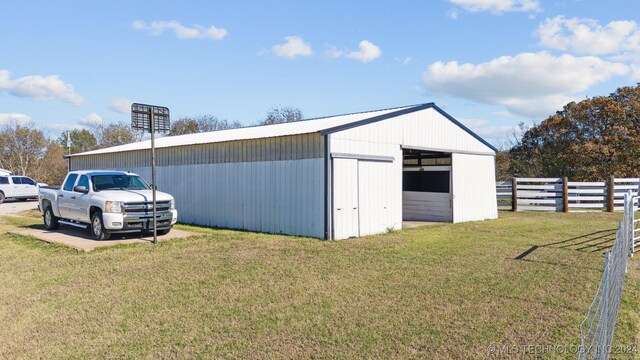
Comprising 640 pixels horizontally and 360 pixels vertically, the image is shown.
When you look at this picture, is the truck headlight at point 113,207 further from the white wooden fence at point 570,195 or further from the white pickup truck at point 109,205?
the white wooden fence at point 570,195

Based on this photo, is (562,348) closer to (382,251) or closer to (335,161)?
(382,251)

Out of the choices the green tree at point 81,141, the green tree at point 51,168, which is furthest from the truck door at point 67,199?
the green tree at point 81,141

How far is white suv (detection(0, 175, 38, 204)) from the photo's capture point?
97.0ft

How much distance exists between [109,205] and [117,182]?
1469 millimetres

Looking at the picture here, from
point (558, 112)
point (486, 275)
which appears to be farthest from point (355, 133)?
point (558, 112)

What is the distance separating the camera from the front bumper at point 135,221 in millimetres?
11234

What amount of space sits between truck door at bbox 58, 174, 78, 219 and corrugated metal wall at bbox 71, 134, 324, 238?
13.5 feet

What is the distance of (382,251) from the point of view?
402 inches

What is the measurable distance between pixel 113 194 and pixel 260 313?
7373mm

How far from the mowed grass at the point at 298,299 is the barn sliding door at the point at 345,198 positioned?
1.26 metres

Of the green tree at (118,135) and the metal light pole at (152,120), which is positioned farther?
the green tree at (118,135)

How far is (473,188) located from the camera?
58.4 feet

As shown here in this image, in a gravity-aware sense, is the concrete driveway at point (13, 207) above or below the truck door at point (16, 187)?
below

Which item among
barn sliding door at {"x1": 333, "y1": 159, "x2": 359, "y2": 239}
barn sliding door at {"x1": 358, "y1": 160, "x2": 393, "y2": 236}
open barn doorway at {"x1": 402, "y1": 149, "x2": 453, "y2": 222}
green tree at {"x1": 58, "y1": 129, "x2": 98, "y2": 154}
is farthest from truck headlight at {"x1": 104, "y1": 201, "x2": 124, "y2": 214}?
green tree at {"x1": 58, "y1": 129, "x2": 98, "y2": 154}
